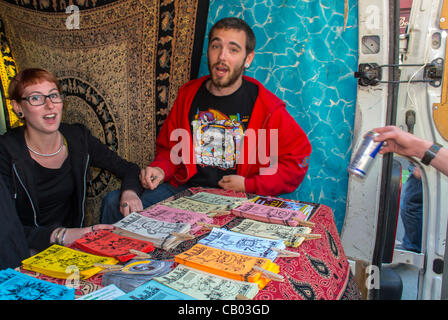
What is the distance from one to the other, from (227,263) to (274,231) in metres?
0.35

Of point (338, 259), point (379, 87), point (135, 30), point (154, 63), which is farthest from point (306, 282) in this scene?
point (135, 30)

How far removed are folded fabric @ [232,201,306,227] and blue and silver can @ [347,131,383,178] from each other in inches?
12.9

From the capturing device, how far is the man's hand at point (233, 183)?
201 cm

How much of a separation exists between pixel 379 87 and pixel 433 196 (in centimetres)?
69

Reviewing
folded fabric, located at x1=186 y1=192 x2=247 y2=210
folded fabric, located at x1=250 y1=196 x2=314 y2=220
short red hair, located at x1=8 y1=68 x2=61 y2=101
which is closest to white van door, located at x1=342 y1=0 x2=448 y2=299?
folded fabric, located at x1=250 y1=196 x2=314 y2=220

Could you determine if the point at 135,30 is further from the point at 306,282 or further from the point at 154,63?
the point at 306,282

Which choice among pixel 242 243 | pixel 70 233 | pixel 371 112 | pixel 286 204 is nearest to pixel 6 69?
pixel 70 233

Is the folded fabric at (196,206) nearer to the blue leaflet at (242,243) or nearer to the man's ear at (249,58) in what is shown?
the blue leaflet at (242,243)

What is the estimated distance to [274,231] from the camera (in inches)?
53.1

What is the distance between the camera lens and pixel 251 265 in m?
1.04

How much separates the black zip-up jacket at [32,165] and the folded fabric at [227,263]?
0.75 meters

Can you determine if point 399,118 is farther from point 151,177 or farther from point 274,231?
point 151,177

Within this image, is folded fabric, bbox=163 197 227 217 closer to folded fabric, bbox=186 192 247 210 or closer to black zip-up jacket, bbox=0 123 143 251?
folded fabric, bbox=186 192 247 210
